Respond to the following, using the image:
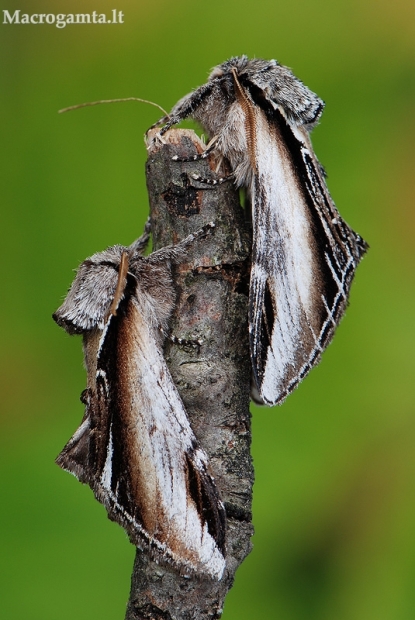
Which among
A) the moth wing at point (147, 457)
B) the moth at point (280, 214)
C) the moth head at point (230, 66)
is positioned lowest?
the moth wing at point (147, 457)

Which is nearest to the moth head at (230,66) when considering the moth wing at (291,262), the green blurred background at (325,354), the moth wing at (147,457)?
the moth wing at (291,262)

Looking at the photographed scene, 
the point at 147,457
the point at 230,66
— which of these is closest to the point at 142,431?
the point at 147,457

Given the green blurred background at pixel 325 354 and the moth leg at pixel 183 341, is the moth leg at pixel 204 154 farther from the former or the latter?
the green blurred background at pixel 325 354

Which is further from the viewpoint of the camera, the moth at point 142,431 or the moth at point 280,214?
the moth at point 280,214

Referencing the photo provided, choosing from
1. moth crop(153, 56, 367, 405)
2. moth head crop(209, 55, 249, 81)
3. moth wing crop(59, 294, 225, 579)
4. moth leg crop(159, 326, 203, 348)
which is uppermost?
moth head crop(209, 55, 249, 81)

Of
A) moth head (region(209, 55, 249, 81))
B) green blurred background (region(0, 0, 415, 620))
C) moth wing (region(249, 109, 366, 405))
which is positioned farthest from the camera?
green blurred background (region(0, 0, 415, 620))

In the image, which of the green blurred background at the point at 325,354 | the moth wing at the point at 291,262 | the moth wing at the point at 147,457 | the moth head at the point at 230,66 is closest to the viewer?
the moth wing at the point at 147,457

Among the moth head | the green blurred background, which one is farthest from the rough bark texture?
the green blurred background

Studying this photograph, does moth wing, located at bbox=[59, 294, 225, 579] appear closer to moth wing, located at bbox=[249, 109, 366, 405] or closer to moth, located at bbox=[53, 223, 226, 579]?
moth, located at bbox=[53, 223, 226, 579]
